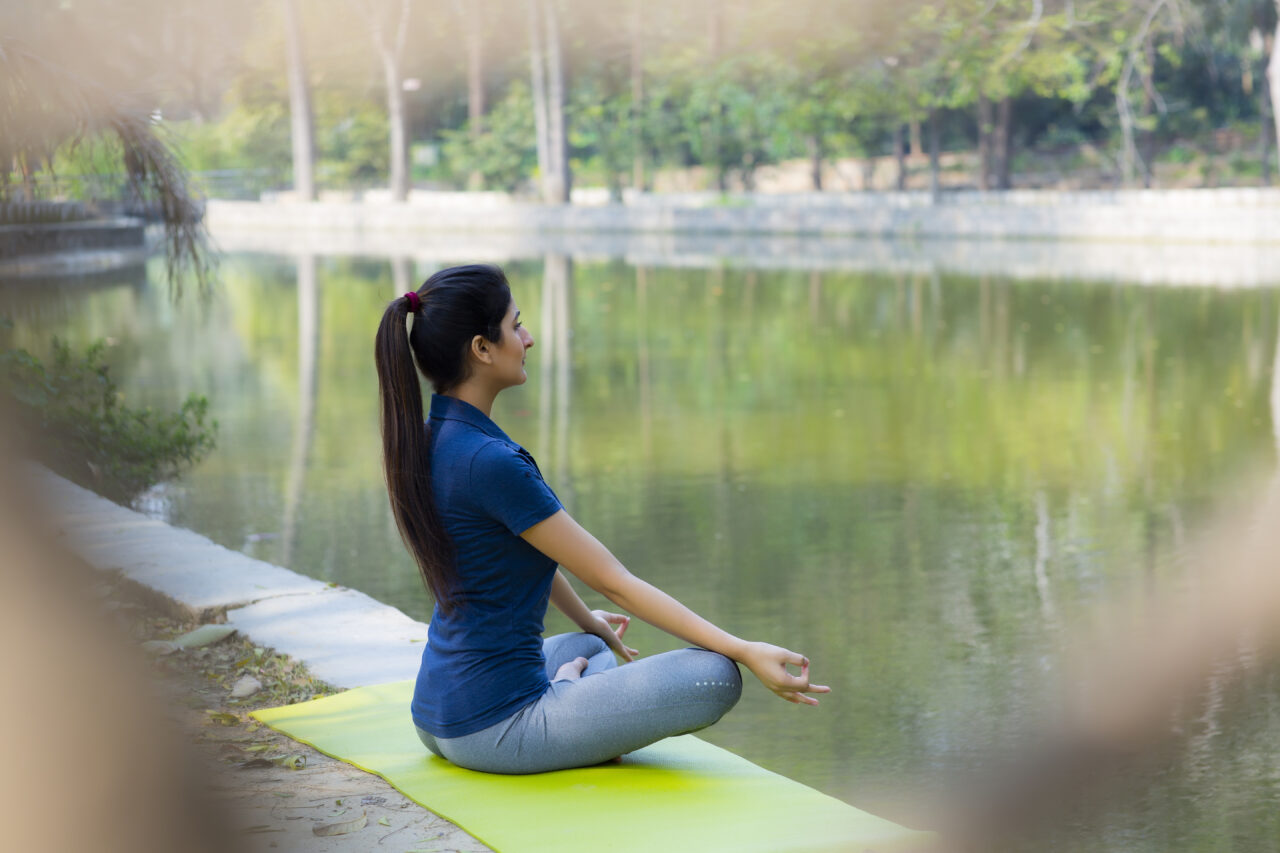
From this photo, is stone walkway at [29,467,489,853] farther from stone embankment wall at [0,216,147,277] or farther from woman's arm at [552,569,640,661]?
stone embankment wall at [0,216,147,277]

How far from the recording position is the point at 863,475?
8477 millimetres

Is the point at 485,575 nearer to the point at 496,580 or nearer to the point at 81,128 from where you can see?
the point at 496,580

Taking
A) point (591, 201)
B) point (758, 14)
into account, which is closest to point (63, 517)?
point (758, 14)

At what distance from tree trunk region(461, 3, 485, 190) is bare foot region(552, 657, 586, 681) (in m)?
47.0

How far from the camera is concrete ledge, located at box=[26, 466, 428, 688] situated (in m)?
4.53

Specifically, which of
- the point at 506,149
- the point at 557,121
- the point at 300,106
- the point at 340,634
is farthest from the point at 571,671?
the point at 506,149

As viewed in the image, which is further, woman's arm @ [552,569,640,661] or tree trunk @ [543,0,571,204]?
tree trunk @ [543,0,571,204]

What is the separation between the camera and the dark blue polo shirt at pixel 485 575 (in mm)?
3201

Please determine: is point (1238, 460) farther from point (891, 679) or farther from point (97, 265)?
point (97, 265)

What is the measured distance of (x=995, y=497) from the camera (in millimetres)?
7848

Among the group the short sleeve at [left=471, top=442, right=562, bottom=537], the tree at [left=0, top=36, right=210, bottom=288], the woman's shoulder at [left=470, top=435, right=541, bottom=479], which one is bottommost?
the short sleeve at [left=471, top=442, right=562, bottom=537]

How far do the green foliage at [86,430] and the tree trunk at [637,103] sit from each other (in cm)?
3767

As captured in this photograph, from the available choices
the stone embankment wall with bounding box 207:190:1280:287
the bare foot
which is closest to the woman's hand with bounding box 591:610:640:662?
the bare foot

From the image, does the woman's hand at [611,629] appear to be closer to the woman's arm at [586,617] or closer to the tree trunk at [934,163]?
the woman's arm at [586,617]
